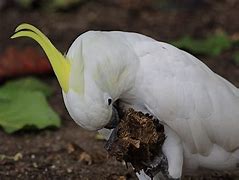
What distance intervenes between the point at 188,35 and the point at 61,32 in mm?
1291

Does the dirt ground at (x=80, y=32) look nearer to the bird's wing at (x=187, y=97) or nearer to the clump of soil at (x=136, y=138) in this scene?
the clump of soil at (x=136, y=138)

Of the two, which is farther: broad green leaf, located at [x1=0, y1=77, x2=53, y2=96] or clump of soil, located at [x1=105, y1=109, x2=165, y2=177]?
broad green leaf, located at [x1=0, y1=77, x2=53, y2=96]

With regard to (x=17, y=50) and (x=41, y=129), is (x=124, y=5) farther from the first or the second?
(x=41, y=129)

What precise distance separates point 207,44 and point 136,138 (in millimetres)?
3168

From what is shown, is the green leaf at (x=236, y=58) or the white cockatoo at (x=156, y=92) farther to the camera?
the green leaf at (x=236, y=58)

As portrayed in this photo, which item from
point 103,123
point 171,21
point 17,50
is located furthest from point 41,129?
point 171,21

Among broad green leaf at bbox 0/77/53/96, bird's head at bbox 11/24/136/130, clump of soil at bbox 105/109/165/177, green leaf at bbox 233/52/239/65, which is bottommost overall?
broad green leaf at bbox 0/77/53/96

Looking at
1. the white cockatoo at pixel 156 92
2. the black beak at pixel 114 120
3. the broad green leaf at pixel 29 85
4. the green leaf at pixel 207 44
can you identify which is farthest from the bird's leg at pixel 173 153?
the green leaf at pixel 207 44

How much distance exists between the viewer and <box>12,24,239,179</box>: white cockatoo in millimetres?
3311

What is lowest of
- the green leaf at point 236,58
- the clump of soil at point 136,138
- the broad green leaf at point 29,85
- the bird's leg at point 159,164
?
the broad green leaf at point 29,85

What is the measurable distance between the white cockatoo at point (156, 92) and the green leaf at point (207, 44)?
261 centimetres

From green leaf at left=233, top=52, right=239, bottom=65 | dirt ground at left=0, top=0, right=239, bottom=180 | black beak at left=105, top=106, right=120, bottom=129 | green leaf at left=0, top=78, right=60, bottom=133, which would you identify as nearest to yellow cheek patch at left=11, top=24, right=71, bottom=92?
black beak at left=105, top=106, right=120, bottom=129

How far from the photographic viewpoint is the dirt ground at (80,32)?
4.58 m

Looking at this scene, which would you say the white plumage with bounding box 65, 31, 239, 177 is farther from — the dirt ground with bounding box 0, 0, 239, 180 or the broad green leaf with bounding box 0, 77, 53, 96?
the broad green leaf with bounding box 0, 77, 53, 96
